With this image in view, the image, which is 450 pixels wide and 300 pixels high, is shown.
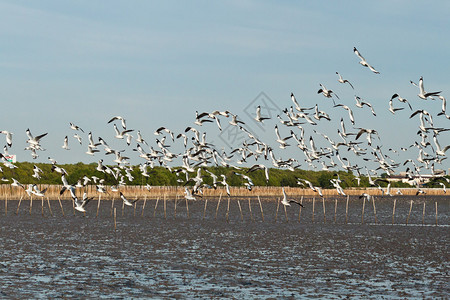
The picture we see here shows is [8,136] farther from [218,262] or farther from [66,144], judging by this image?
[218,262]

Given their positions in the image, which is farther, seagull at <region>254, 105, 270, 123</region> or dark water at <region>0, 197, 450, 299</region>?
seagull at <region>254, 105, 270, 123</region>

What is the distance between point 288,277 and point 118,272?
5435 millimetres

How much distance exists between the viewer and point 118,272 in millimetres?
22750

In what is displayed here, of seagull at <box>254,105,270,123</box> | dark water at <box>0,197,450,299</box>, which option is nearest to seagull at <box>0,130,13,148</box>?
dark water at <box>0,197,450,299</box>

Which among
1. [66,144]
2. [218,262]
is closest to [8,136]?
[66,144]

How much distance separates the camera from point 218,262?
25.8m

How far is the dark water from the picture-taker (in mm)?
19531

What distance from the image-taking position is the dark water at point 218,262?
64.1 feet

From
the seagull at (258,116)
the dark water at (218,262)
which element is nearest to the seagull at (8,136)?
the dark water at (218,262)

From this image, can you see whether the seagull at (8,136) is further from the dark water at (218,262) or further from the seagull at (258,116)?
the seagull at (258,116)

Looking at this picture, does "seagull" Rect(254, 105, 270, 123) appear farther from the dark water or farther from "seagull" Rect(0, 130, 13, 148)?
"seagull" Rect(0, 130, 13, 148)

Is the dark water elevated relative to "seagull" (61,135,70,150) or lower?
lower

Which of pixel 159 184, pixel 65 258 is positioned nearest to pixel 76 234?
pixel 65 258

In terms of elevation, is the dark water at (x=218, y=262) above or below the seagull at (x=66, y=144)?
below
